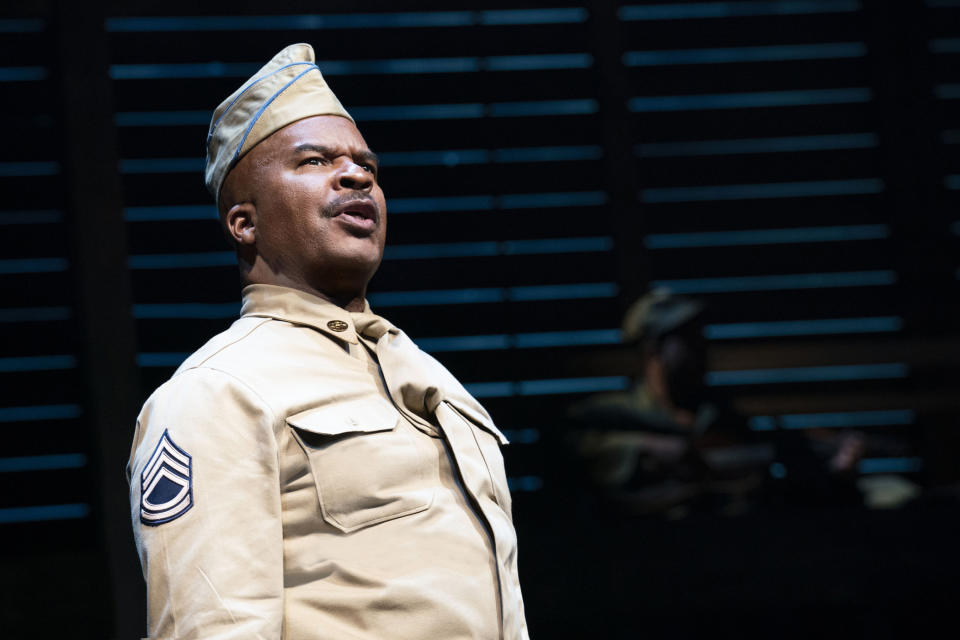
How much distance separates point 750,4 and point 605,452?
1.67 meters

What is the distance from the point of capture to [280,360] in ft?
4.21

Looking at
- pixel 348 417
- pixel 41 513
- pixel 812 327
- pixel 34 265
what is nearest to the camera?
pixel 348 417

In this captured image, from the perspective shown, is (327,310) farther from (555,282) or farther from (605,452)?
(555,282)

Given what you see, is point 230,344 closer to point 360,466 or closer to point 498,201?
point 360,466

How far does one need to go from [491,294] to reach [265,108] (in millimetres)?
2304

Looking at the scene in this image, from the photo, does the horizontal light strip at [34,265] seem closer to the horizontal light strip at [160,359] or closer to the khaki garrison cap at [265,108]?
the horizontal light strip at [160,359]

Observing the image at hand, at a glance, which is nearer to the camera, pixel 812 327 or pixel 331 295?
pixel 331 295

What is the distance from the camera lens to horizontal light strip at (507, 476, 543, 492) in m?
3.50

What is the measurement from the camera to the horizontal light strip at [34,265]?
3.50m

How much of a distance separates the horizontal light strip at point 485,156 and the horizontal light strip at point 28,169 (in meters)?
1.02

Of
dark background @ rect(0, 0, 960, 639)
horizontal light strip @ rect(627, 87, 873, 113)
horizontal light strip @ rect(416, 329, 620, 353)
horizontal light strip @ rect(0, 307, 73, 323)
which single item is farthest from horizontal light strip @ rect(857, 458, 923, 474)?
horizontal light strip @ rect(0, 307, 73, 323)

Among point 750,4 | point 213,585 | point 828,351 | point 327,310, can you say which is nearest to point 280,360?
point 327,310

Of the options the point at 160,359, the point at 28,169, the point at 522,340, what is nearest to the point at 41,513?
the point at 160,359

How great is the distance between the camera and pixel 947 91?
3.94m
